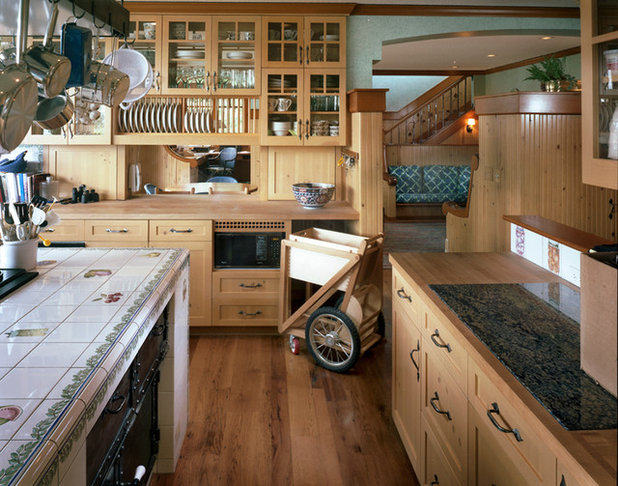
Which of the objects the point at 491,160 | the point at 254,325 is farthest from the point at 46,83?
the point at 491,160

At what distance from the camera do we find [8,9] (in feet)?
6.15

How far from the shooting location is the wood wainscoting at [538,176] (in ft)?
12.4

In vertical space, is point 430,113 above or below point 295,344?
above

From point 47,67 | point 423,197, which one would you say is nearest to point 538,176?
point 47,67

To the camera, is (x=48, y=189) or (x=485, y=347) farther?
(x=48, y=189)

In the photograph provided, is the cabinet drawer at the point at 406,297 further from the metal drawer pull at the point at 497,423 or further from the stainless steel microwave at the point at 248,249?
the stainless steel microwave at the point at 248,249

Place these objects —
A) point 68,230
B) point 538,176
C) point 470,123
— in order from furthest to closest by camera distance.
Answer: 1. point 470,123
2. point 68,230
3. point 538,176

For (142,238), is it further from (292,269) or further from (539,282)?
(539,282)

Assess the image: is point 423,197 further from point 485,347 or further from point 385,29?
point 485,347

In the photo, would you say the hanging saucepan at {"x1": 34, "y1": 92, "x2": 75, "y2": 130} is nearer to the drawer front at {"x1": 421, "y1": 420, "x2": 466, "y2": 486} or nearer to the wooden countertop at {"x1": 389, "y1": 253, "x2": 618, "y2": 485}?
the wooden countertop at {"x1": 389, "y1": 253, "x2": 618, "y2": 485}

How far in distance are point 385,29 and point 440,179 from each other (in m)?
6.22

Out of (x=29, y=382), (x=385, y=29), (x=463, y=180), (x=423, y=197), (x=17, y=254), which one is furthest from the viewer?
(x=463, y=180)

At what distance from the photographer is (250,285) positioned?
4.05 meters

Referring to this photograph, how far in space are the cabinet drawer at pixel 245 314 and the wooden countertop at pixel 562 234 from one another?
1.93 m
